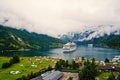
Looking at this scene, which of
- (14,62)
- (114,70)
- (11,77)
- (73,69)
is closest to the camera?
(11,77)

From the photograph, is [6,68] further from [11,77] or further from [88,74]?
[88,74]

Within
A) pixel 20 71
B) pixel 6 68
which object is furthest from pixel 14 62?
pixel 20 71

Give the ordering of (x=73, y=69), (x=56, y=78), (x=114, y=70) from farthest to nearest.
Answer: (x=73, y=69) < (x=114, y=70) < (x=56, y=78)

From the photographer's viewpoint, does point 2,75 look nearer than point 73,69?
Yes

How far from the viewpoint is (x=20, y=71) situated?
138 m

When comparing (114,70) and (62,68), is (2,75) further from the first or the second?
(114,70)

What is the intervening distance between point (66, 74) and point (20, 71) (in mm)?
30223

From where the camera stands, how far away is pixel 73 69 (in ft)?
466

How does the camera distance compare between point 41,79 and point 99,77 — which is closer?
point 41,79

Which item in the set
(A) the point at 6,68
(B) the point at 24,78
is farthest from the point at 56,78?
(A) the point at 6,68

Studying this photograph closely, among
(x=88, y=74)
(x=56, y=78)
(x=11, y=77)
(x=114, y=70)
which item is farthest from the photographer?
(x=114, y=70)

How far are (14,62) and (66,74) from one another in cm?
5697

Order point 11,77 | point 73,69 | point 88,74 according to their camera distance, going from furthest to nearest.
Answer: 1. point 73,69
2. point 11,77
3. point 88,74

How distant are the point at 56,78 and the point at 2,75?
34.1m
